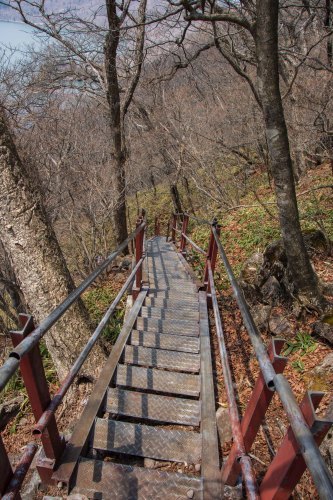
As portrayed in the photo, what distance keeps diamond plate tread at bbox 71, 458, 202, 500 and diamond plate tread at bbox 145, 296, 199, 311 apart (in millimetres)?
2872

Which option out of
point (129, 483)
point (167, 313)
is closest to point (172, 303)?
point (167, 313)

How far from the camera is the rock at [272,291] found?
15.2 feet

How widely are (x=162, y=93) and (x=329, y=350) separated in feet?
54.3

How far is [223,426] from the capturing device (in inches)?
116

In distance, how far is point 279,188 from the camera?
407 centimetres

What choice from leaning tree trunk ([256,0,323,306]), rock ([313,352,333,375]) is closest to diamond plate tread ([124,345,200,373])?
rock ([313,352,333,375])

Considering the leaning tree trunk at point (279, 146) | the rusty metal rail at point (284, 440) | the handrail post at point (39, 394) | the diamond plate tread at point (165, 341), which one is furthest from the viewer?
the diamond plate tread at point (165, 341)

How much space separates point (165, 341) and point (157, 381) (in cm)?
71

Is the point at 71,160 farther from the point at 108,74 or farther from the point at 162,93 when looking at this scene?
the point at 162,93

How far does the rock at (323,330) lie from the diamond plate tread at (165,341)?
150cm

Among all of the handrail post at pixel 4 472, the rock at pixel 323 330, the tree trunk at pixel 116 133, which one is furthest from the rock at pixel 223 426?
the tree trunk at pixel 116 133

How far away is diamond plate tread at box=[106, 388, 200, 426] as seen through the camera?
2.81 m

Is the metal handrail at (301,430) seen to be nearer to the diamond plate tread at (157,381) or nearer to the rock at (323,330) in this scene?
the diamond plate tread at (157,381)

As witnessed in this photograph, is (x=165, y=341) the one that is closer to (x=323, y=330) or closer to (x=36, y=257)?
(x=36, y=257)
